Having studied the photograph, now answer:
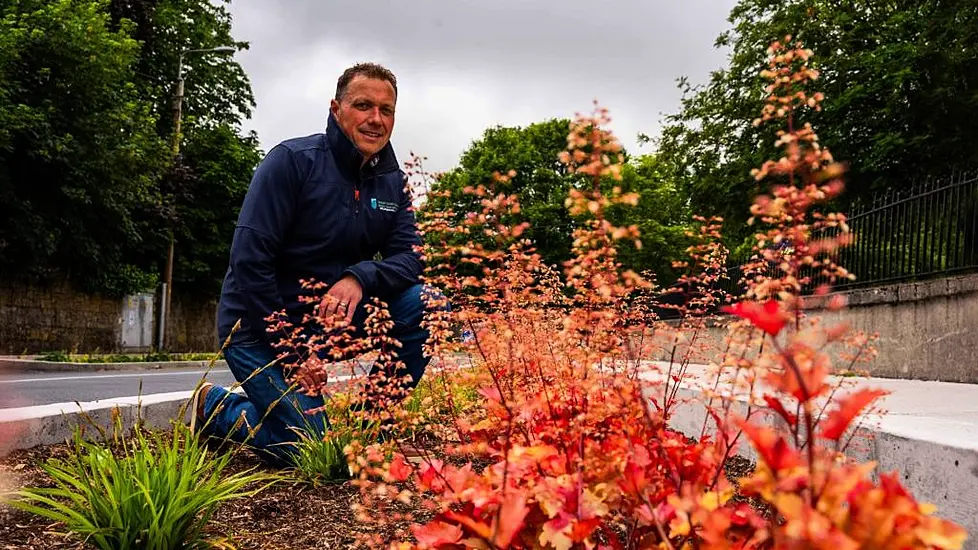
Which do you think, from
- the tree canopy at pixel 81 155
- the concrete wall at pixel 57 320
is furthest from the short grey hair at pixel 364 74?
the concrete wall at pixel 57 320

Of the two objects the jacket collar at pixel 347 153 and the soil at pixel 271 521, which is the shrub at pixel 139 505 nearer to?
the soil at pixel 271 521

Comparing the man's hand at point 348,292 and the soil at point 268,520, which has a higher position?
the man's hand at point 348,292

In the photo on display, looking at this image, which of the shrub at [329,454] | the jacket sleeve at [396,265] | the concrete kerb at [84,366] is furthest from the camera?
the concrete kerb at [84,366]

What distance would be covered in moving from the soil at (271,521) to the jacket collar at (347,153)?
1.47 meters

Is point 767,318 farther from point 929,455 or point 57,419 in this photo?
point 57,419

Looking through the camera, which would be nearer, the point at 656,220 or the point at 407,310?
the point at 407,310

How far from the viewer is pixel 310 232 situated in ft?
11.3

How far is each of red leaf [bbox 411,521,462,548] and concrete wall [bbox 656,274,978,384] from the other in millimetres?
4500

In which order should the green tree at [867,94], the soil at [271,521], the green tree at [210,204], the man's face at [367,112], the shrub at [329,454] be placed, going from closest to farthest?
the soil at [271,521] < the shrub at [329,454] < the man's face at [367,112] < the green tree at [867,94] < the green tree at [210,204]

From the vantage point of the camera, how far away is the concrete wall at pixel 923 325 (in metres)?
6.29

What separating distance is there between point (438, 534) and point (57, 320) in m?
21.8

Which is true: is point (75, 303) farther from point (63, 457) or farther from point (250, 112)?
point (63, 457)

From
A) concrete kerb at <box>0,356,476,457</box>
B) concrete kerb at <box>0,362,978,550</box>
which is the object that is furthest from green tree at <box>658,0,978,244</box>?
concrete kerb at <box>0,356,476,457</box>

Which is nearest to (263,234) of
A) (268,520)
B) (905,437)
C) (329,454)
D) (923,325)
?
(329,454)
